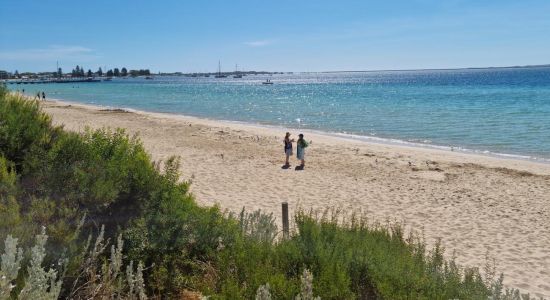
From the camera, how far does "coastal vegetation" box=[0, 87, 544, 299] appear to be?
3762 mm

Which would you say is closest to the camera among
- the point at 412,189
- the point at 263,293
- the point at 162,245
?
the point at 263,293

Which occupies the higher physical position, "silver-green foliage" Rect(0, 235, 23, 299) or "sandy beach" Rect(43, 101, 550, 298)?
"silver-green foliage" Rect(0, 235, 23, 299)

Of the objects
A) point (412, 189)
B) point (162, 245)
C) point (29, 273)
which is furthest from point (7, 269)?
point (412, 189)

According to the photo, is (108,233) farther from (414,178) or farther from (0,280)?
(414,178)

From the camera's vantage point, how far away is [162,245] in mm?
4371

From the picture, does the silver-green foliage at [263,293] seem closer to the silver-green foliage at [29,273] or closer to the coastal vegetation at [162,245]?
the coastal vegetation at [162,245]

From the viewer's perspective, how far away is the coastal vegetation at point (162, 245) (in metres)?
3.76

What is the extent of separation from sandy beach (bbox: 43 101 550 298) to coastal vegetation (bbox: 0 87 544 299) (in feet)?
10.6

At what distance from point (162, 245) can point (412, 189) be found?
969cm

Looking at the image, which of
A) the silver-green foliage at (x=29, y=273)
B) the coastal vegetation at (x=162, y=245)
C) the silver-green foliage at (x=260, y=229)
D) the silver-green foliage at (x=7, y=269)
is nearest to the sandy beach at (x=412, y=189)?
the silver-green foliage at (x=260, y=229)

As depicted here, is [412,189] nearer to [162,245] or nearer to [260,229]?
[260,229]

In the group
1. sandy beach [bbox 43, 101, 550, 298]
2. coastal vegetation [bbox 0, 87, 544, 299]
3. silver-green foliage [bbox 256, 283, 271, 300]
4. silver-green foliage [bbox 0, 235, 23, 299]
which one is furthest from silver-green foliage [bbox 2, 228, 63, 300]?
sandy beach [bbox 43, 101, 550, 298]

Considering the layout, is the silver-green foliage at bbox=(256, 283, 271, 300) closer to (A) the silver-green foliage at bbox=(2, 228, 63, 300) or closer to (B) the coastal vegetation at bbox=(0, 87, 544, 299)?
(B) the coastal vegetation at bbox=(0, 87, 544, 299)

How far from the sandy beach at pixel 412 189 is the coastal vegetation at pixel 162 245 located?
10.6 ft
